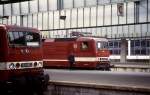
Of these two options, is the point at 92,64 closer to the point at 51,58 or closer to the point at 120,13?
the point at 51,58

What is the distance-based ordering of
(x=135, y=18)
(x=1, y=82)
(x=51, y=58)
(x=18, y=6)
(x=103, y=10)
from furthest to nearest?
(x=18, y=6) < (x=103, y=10) < (x=135, y=18) < (x=51, y=58) < (x=1, y=82)

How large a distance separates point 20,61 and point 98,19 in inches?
1425

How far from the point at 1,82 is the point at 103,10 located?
123 ft

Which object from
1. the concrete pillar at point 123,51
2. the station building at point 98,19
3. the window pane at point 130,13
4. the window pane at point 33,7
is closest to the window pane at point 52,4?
the station building at point 98,19

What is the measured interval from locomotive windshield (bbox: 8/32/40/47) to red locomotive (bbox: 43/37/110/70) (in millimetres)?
13479

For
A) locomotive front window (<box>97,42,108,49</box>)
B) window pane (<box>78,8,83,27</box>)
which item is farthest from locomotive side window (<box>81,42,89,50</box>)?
window pane (<box>78,8,83,27</box>)

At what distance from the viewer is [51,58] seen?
3131 centimetres

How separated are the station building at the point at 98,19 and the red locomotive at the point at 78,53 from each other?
45.0ft

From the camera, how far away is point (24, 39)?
1509 cm

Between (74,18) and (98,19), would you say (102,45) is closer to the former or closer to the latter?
(98,19)

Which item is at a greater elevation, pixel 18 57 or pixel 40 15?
pixel 40 15

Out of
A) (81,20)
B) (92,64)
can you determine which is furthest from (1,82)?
(81,20)

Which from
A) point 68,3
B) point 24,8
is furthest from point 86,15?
point 24,8

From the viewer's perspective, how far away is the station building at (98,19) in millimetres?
47562
